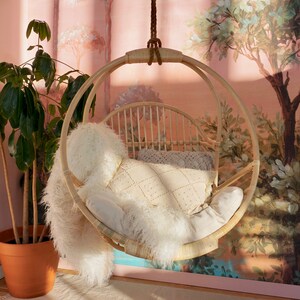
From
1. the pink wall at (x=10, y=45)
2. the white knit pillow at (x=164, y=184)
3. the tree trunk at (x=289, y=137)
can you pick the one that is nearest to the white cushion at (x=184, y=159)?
the white knit pillow at (x=164, y=184)

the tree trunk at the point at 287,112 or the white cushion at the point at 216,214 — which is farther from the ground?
the tree trunk at the point at 287,112

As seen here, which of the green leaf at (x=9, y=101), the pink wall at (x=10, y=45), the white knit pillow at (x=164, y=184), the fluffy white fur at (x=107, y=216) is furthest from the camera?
the pink wall at (x=10, y=45)

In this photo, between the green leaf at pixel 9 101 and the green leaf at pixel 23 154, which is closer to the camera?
the green leaf at pixel 9 101

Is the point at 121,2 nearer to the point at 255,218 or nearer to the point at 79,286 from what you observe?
the point at 255,218

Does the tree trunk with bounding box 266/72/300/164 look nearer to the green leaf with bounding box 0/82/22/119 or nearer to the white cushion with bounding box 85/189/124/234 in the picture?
the white cushion with bounding box 85/189/124/234

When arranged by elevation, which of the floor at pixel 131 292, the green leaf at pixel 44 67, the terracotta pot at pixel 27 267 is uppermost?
the green leaf at pixel 44 67

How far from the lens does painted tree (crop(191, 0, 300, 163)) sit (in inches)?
85.4

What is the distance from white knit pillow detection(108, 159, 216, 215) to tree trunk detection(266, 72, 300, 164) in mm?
638

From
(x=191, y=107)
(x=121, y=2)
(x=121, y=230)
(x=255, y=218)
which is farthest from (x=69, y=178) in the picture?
(x=121, y=2)

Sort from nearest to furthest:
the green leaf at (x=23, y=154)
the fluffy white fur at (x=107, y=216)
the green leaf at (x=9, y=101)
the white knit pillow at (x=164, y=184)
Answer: the fluffy white fur at (x=107, y=216), the white knit pillow at (x=164, y=184), the green leaf at (x=9, y=101), the green leaf at (x=23, y=154)

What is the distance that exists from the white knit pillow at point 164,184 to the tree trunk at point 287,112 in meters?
0.64

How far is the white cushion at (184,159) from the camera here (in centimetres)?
191

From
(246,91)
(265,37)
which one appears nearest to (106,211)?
(246,91)

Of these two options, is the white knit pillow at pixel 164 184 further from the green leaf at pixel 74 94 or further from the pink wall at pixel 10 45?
the pink wall at pixel 10 45
